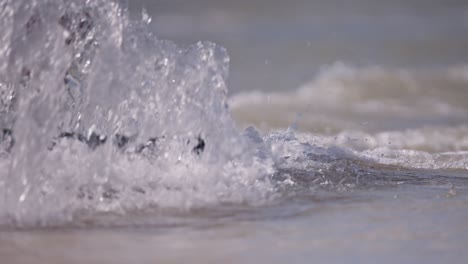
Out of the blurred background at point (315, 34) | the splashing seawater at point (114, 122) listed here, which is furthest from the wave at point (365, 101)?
the splashing seawater at point (114, 122)

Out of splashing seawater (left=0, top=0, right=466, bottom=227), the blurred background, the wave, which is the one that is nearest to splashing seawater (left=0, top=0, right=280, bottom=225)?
splashing seawater (left=0, top=0, right=466, bottom=227)

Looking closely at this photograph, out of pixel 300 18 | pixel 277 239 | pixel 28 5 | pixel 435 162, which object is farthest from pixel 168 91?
pixel 300 18

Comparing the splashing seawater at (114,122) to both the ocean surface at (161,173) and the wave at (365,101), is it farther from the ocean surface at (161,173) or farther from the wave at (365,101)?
the wave at (365,101)

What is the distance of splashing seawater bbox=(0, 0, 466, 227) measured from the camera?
2.96 metres

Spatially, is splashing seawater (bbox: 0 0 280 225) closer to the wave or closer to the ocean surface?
the ocean surface

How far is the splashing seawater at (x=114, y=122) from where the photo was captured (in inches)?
116

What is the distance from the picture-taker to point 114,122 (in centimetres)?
342

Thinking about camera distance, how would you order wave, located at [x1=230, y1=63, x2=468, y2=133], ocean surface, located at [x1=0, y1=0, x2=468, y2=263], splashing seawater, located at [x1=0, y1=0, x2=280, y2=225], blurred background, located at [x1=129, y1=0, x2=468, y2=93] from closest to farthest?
1. ocean surface, located at [x1=0, y1=0, x2=468, y2=263]
2. splashing seawater, located at [x1=0, y1=0, x2=280, y2=225]
3. wave, located at [x1=230, y1=63, x2=468, y2=133]
4. blurred background, located at [x1=129, y1=0, x2=468, y2=93]

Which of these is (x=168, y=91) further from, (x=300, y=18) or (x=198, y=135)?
(x=300, y=18)

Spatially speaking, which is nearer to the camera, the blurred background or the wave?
the wave

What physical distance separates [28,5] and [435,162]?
2.75 meters

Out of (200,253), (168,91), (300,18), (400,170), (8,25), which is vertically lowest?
(200,253)

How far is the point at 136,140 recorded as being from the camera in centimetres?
334

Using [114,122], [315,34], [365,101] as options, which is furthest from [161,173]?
[315,34]
